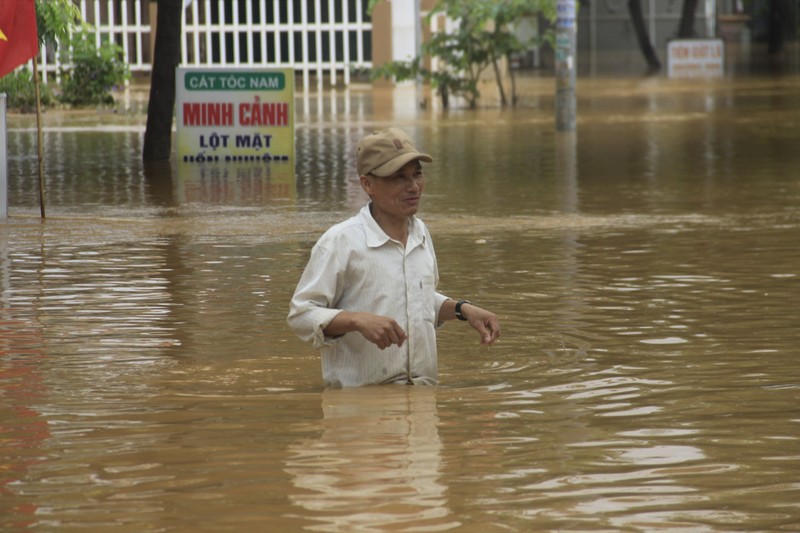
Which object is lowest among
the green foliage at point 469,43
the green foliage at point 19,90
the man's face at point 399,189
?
the man's face at point 399,189

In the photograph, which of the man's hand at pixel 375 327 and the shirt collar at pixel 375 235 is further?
the shirt collar at pixel 375 235

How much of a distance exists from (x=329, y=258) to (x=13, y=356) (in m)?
2.57

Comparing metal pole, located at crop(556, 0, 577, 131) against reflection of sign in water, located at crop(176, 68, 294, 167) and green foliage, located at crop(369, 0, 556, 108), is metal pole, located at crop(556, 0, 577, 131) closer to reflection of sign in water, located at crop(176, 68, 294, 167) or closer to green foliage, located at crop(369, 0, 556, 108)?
green foliage, located at crop(369, 0, 556, 108)

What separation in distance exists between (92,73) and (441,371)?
30.7 metres

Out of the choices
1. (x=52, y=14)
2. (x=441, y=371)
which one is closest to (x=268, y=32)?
(x=52, y=14)

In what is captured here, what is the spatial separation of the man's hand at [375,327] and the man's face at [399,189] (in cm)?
46

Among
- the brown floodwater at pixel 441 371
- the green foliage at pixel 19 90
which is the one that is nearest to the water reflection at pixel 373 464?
the brown floodwater at pixel 441 371

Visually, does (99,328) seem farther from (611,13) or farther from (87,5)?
(611,13)

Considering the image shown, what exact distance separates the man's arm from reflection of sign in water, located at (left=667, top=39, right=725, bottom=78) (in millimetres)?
46656

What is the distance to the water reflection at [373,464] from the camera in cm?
491

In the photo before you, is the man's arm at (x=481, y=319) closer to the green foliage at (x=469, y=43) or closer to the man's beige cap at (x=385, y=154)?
the man's beige cap at (x=385, y=154)

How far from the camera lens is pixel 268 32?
166 feet

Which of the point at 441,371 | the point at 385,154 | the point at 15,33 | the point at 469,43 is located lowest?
the point at 441,371

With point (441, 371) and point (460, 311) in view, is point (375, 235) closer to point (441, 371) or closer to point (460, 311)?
point (460, 311)
